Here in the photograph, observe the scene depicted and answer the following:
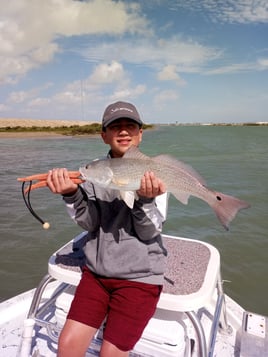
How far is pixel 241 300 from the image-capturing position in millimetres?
4711

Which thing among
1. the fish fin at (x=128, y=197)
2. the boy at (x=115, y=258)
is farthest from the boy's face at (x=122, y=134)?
the fish fin at (x=128, y=197)

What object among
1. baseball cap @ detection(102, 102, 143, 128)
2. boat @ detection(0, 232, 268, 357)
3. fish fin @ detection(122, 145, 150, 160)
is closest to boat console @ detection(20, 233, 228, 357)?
boat @ detection(0, 232, 268, 357)

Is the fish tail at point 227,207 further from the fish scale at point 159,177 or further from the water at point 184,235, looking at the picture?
the water at point 184,235

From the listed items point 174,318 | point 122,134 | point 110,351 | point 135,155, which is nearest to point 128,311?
point 110,351

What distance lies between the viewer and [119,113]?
8.30ft

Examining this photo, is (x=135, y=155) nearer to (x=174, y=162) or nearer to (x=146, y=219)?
(x=174, y=162)

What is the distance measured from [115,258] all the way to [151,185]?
0.64 m

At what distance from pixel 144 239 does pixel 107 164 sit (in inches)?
25.4

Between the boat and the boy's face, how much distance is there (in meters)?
1.02

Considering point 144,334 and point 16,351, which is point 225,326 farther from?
point 16,351

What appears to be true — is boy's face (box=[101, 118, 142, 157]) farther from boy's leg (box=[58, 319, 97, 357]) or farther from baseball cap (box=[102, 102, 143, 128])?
boy's leg (box=[58, 319, 97, 357])

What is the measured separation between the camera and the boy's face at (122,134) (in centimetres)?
263

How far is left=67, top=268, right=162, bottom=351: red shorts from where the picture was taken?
2094 millimetres

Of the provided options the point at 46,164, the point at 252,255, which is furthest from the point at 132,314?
the point at 46,164
